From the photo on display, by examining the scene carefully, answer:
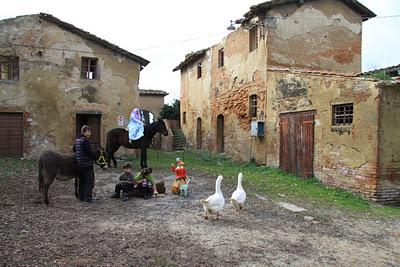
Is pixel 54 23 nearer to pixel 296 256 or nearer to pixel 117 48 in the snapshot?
pixel 117 48

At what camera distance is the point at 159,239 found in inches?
214

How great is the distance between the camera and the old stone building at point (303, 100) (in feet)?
30.5

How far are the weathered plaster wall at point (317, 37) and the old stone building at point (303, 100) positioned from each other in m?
0.04

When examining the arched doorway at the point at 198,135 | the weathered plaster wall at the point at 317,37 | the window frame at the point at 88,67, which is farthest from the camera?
the arched doorway at the point at 198,135

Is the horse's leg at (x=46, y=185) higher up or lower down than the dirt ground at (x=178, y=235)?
higher up

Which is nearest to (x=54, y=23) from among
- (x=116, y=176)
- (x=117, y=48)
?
(x=117, y=48)

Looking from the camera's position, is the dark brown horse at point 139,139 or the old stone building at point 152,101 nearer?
the dark brown horse at point 139,139

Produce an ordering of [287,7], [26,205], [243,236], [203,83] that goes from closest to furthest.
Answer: [243,236] < [26,205] < [287,7] < [203,83]

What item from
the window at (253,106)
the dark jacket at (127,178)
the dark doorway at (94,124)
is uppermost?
the window at (253,106)

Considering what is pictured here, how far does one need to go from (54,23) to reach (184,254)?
13.6 m

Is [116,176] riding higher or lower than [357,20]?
lower

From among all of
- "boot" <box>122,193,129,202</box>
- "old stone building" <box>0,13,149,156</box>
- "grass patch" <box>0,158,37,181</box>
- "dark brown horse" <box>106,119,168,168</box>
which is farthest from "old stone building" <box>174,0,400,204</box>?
"grass patch" <box>0,158,37,181</box>

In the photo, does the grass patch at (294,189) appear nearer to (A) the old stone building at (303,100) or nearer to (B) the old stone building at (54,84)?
(A) the old stone building at (303,100)

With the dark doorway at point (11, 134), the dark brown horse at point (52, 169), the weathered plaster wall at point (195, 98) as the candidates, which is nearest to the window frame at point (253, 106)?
the weathered plaster wall at point (195, 98)
